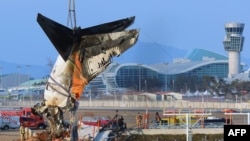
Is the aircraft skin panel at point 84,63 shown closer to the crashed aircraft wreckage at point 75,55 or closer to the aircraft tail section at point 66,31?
the crashed aircraft wreckage at point 75,55

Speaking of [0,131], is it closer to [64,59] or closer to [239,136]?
[64,59]

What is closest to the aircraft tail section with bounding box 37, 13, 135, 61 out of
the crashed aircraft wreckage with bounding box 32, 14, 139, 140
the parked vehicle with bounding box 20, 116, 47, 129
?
the crashed aircraft wreckage with bounding box 32, 14, 139, 140

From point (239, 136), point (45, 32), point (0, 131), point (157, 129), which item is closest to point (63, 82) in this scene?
point (45, 32)

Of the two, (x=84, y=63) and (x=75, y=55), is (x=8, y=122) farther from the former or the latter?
(x=75, y=55)

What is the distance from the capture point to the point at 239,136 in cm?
995

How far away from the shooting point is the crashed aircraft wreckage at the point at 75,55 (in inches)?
941

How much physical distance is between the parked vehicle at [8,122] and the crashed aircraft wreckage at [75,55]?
31391mm

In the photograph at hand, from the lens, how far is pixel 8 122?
57844mm

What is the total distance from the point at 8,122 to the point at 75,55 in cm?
3420

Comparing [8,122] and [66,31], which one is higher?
[66,31]

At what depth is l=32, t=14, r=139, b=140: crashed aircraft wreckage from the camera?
23.9 metres

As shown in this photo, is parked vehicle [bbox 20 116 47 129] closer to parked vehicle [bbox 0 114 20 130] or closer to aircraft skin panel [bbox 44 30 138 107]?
parked vehicle [bbox 0 114 20 130]

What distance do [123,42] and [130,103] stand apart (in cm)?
10460

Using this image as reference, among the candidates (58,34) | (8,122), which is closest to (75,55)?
(58,34)
